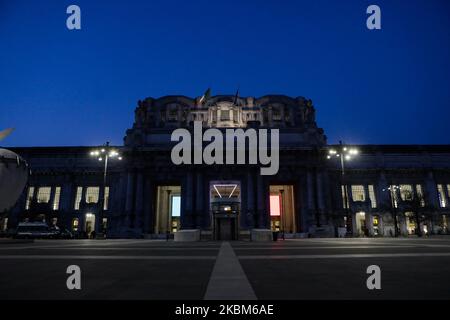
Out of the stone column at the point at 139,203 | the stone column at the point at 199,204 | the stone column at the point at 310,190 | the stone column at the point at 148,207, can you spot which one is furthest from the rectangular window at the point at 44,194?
the stone column at the point at 310,190

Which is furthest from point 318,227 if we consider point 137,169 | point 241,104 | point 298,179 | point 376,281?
point 376,281

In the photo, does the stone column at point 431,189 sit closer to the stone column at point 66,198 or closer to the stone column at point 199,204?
the stone column at point 199,204

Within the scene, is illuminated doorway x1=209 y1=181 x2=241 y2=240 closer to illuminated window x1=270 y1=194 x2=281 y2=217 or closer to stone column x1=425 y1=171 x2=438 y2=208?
illuminated window x1=270 y1=194 x2=281 y2=217

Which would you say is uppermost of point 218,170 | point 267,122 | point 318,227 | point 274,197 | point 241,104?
point 241,104

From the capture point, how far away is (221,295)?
3.45m

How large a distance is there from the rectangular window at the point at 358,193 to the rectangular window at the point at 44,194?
2498 inches

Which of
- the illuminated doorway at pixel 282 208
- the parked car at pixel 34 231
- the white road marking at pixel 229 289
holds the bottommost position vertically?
the parked car at pixel 34 231

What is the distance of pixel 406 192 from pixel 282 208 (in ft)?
83.0

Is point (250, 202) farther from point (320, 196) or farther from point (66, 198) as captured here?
point (66, 198)

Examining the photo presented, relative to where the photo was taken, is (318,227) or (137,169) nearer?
(318,227)

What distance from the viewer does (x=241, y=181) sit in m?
55.5

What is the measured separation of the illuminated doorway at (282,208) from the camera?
62.0 m
